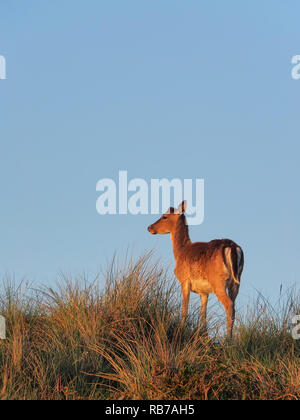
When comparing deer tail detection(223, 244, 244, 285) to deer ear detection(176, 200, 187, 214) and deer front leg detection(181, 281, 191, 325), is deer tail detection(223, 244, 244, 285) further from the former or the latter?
deer ear detection(176, 200, 187, 214)

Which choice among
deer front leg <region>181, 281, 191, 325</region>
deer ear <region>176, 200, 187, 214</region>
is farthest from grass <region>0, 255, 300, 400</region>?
deer ear <region>176, 200, 187, 214</region>

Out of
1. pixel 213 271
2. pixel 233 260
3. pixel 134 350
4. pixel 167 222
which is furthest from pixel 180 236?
pixel 134 350

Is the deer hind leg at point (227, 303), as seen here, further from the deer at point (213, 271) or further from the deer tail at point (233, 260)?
the deer tail at point (233, 260)

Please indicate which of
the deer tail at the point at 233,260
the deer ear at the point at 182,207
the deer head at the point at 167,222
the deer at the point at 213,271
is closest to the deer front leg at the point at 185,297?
the deer at the point at 213,271

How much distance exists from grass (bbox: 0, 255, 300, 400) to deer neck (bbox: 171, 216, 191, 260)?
139 inches

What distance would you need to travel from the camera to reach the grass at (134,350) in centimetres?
812

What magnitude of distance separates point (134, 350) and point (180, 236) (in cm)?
569

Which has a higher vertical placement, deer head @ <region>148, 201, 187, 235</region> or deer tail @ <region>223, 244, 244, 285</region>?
deer head @ <region>148, 201, 187, 235</region>

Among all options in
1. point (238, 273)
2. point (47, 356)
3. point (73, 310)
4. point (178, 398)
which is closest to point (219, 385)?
point (178, 398)

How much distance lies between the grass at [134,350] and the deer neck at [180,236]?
3.54m

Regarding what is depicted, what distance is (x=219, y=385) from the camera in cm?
799

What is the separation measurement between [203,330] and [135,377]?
2.81 m

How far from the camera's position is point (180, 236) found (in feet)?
50.0

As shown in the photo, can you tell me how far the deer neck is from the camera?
49.6 ft
